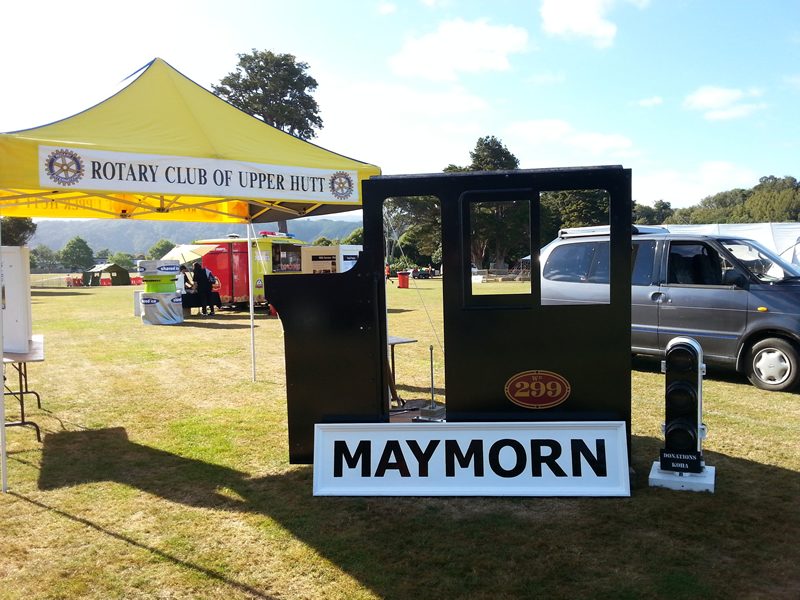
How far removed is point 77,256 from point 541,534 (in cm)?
15528

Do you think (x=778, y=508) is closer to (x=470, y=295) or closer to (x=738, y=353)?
(x=470, y=295)

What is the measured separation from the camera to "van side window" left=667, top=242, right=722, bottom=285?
820 centimetres

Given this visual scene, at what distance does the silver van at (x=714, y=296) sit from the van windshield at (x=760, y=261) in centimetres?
1

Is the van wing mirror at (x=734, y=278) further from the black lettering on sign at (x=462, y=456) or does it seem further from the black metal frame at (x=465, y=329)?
the black lettering on sign at (x=462, y=456)

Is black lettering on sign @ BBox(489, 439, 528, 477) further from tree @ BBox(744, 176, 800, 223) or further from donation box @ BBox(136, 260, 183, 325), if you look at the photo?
tree @ BBox(744, 176, 800, 223)

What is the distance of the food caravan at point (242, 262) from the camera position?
→ 21.7 m

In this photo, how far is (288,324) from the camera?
4758 millimetres

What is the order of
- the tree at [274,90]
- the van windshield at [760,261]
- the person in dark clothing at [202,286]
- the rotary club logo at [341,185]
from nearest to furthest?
the rotary club logo at [341,185] → the van windshield at [760,261] → the person in dark clothing at [202,286] → the tree at [274,90]

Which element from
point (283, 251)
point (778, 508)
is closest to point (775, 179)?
point (283, 251)

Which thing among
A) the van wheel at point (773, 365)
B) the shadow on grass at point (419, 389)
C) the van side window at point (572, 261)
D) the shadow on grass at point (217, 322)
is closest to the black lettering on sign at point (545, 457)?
the van side window at point (572, 261)

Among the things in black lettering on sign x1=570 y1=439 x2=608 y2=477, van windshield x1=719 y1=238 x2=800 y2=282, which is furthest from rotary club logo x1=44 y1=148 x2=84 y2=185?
van windshield x1=719 y1=238 x2=800 y2=282

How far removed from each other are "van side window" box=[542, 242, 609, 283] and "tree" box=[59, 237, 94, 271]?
14248 cm

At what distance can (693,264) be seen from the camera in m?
8.39

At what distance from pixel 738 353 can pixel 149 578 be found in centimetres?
722
